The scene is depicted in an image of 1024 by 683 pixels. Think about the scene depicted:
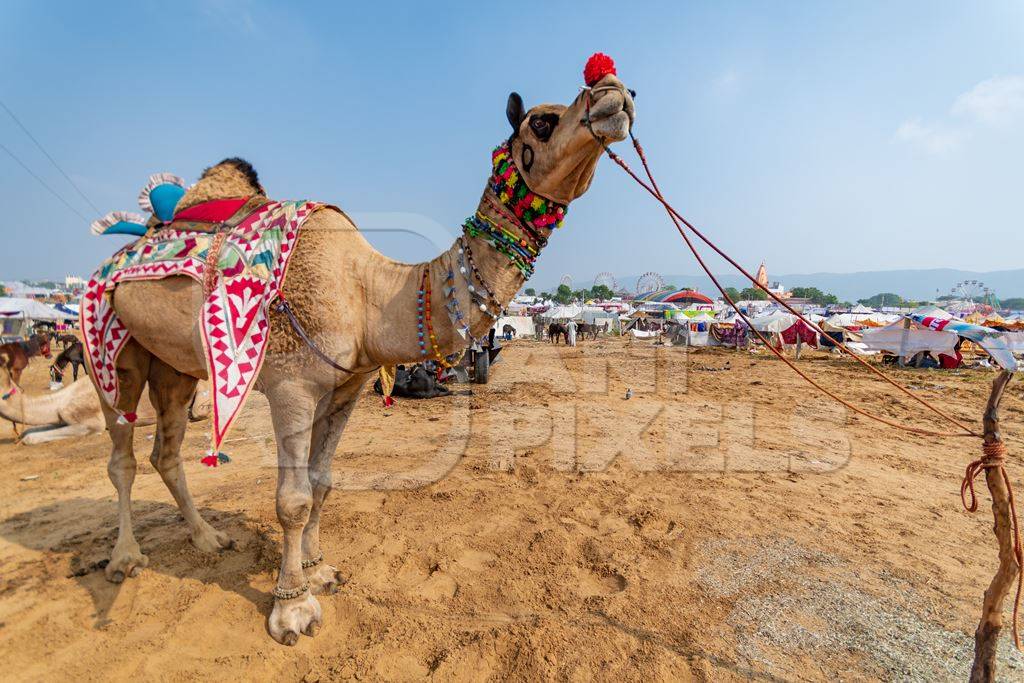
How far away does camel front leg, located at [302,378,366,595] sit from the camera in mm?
3205

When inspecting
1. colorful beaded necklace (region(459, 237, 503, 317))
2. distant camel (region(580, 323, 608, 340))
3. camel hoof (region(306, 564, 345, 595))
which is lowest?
distant camel (region(580, 323, 608, 340))

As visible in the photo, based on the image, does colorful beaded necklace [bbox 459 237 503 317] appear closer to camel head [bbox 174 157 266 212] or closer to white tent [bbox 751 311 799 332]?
camel head [bbox 174 157 266 212]

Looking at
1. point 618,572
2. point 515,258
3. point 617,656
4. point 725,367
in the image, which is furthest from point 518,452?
point 725,367

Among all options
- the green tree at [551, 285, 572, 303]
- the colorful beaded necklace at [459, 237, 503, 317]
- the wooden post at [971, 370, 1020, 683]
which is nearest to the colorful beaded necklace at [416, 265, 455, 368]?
the colorful beaded necklace at [459, 237, 503, 317]

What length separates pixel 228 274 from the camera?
2.63m

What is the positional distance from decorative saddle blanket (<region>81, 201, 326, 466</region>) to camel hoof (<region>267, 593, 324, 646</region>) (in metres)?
0.97

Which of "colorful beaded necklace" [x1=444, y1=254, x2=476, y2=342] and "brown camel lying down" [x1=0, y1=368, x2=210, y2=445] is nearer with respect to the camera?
"colorful beaded necklace" [x1=444, y1=254, x2=476, y2=342]

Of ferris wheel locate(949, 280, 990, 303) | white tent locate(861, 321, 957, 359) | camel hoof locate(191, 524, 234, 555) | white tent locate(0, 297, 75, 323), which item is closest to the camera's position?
camel hoof locate(191, 524, 234, 555)

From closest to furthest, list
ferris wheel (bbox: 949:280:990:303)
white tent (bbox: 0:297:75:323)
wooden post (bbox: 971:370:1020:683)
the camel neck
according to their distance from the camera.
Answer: wooden post (bbox: 971:370:1020:683)
the camel neck
white tent (bbox: 0:297:75:323)
ferris wheel (bbox: 949:280:990:303)

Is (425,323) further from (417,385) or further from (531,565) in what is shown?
(417,385)

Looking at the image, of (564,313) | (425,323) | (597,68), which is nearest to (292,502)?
(425,323)

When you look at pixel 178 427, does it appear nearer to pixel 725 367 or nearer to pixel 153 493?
pixel 153 493

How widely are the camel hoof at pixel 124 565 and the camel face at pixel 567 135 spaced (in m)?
3.69

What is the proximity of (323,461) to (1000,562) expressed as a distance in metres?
3.70
